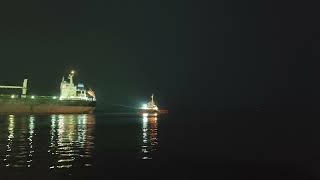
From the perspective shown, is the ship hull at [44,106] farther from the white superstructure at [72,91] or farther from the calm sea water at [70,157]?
the calm sea water at [70,157]

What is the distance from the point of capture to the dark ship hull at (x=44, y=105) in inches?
4179

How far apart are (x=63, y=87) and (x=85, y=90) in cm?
587

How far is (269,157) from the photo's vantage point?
30.9m

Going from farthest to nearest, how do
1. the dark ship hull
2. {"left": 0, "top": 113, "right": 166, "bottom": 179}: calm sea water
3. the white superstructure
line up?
the white superstructure, the dark ship hull, {"left": 0, "top": 113, "right": 166, "bottom": 179}: calm sea water

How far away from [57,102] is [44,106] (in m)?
3.37

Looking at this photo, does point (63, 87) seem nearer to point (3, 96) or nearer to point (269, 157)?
point (3, 96)

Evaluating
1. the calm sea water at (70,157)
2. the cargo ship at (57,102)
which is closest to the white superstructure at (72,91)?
the cargo ship at (57,102)

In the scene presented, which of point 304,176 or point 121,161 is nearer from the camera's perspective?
point 304,176

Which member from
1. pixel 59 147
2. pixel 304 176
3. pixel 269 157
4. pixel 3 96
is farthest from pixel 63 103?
pixel 304 176

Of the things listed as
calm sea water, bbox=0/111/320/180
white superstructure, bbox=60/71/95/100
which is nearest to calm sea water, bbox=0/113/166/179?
calm sea water, bbox=0/111/320/180

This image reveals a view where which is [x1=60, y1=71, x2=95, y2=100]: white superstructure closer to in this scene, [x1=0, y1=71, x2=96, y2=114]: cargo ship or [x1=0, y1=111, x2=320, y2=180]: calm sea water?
[x1=0, y1=71, x2=96, y2=114]: cargo ship

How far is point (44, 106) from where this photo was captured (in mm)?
110250

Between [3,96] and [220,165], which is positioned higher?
[3,96]

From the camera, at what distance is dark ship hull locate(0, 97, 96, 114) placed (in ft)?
348
